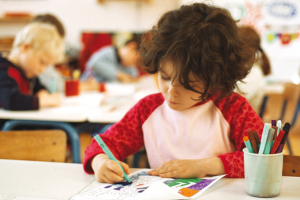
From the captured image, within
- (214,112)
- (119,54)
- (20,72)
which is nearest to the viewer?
(214,112)

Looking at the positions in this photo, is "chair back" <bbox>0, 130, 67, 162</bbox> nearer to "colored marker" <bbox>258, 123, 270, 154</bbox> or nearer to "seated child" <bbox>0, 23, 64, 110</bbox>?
"seated child" <bbox>0, 23, 64, 110</bbox>

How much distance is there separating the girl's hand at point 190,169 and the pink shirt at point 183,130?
108 millimetres

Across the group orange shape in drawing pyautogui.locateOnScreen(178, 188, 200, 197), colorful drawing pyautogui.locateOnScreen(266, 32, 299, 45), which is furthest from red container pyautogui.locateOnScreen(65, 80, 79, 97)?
colorful drawing pyautogui.locateOnScreen(266, 32, 299, 45)

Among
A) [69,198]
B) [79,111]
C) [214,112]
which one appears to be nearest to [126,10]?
[79,111]

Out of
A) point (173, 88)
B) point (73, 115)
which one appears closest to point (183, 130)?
point (173, 88)

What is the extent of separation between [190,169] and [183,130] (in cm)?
21

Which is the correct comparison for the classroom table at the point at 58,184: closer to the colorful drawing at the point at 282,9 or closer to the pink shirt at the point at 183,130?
the pink shirt at the point at 183,130

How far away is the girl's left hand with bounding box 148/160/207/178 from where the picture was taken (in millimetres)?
742

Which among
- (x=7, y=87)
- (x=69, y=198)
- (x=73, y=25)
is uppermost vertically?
(x=73, y=25)

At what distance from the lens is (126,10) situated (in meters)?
4.34

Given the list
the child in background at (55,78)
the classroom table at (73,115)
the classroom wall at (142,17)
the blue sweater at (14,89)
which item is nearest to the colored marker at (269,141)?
the classroom table at (73,115)

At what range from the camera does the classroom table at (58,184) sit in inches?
26.2

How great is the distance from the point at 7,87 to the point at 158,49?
1188 millimetres

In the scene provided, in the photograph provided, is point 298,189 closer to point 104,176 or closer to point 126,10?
point 104,176
